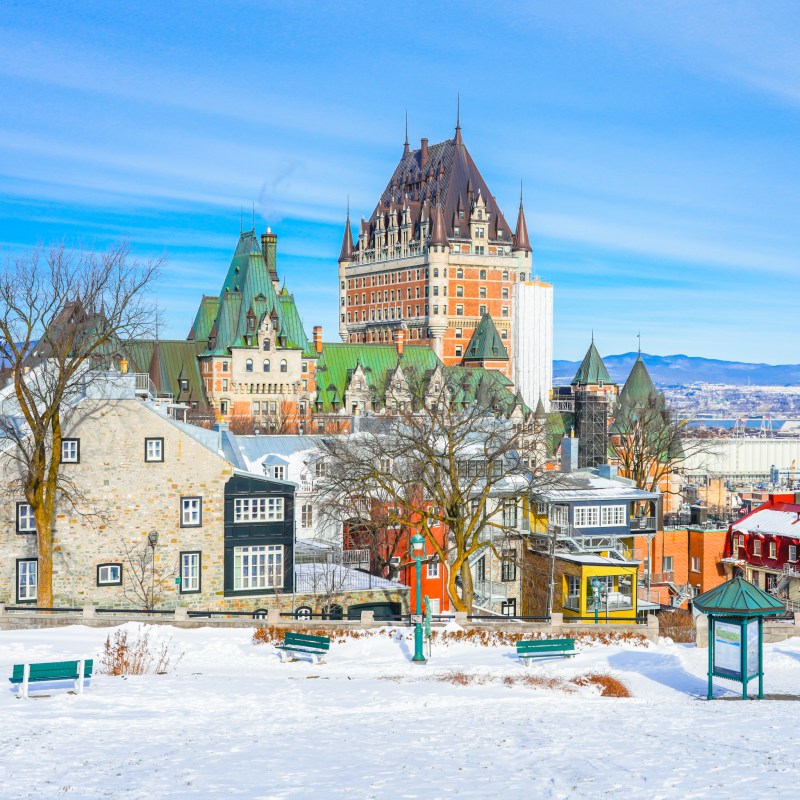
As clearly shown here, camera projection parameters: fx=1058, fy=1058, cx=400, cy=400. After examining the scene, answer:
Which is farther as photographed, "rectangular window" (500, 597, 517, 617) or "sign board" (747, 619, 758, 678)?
"rectangular window" (500, 597, 517, 617)

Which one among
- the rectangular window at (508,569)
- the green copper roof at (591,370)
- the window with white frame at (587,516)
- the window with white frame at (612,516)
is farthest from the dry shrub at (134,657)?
the green copper roof at (591,370)

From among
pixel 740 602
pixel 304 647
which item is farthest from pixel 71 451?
pixel 740 602

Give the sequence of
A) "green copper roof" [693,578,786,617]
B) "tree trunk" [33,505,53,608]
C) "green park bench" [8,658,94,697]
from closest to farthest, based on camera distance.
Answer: "green park bench" [8,658,94,697] < "green copper roof" [693,578,786,617] < "tree trunk" [33,505,53,608]

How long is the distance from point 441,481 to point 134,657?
1674cm

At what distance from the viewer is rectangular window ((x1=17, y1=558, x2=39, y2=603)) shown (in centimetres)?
3344

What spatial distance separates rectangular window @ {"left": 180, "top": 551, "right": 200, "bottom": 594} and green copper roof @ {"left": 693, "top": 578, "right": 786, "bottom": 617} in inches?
724

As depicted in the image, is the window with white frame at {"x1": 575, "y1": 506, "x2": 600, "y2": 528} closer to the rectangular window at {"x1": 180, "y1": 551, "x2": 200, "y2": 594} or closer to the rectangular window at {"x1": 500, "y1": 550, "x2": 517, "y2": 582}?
the rectangular window at {"x1": 500, "y1": 550, "x2": 517, "y2": 582}

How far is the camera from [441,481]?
38.8m

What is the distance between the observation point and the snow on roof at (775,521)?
56.2m

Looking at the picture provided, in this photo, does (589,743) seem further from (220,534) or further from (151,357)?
(151,357)

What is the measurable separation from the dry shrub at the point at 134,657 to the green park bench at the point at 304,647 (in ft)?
8.24

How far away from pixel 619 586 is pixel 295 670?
24460mm

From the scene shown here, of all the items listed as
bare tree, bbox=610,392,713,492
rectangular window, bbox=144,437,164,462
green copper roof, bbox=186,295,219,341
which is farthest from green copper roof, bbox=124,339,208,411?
rectangular window, bbox=144,437,164,462

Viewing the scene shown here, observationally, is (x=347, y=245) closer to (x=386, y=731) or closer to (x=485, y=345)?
(x=485, y=345)
